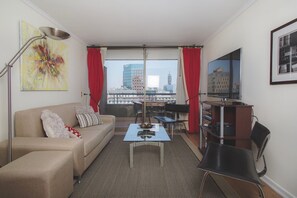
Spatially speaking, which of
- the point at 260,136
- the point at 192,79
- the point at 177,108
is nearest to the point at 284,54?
the point at 260,136

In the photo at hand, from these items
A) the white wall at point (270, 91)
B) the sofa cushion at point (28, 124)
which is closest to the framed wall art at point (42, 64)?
the sofa cushion at point (28, 124)

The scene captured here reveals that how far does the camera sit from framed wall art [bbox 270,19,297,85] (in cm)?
166

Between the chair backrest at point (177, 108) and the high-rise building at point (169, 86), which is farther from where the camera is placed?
the high-rise building at point (169, 86)

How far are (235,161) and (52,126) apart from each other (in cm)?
217

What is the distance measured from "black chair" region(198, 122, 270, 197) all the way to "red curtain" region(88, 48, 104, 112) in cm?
336

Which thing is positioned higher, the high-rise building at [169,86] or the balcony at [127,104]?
the high-rise building at [169,86]

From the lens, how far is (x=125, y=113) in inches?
217

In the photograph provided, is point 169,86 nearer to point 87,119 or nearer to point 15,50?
point 87,119

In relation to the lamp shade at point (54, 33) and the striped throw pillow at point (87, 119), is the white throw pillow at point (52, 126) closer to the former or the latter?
the striped throw pillow at point (87, 119)

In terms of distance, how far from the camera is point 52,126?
2131 mm

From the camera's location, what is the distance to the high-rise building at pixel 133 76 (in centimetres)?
505

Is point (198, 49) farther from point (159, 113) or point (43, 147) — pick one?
point (43, 147)

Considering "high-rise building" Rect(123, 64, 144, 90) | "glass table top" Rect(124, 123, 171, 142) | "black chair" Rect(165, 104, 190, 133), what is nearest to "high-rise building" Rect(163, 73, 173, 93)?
"high-rise building" Rect(123, 64, 144, 90)

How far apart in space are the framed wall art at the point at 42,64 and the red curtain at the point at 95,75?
105 centimetres
